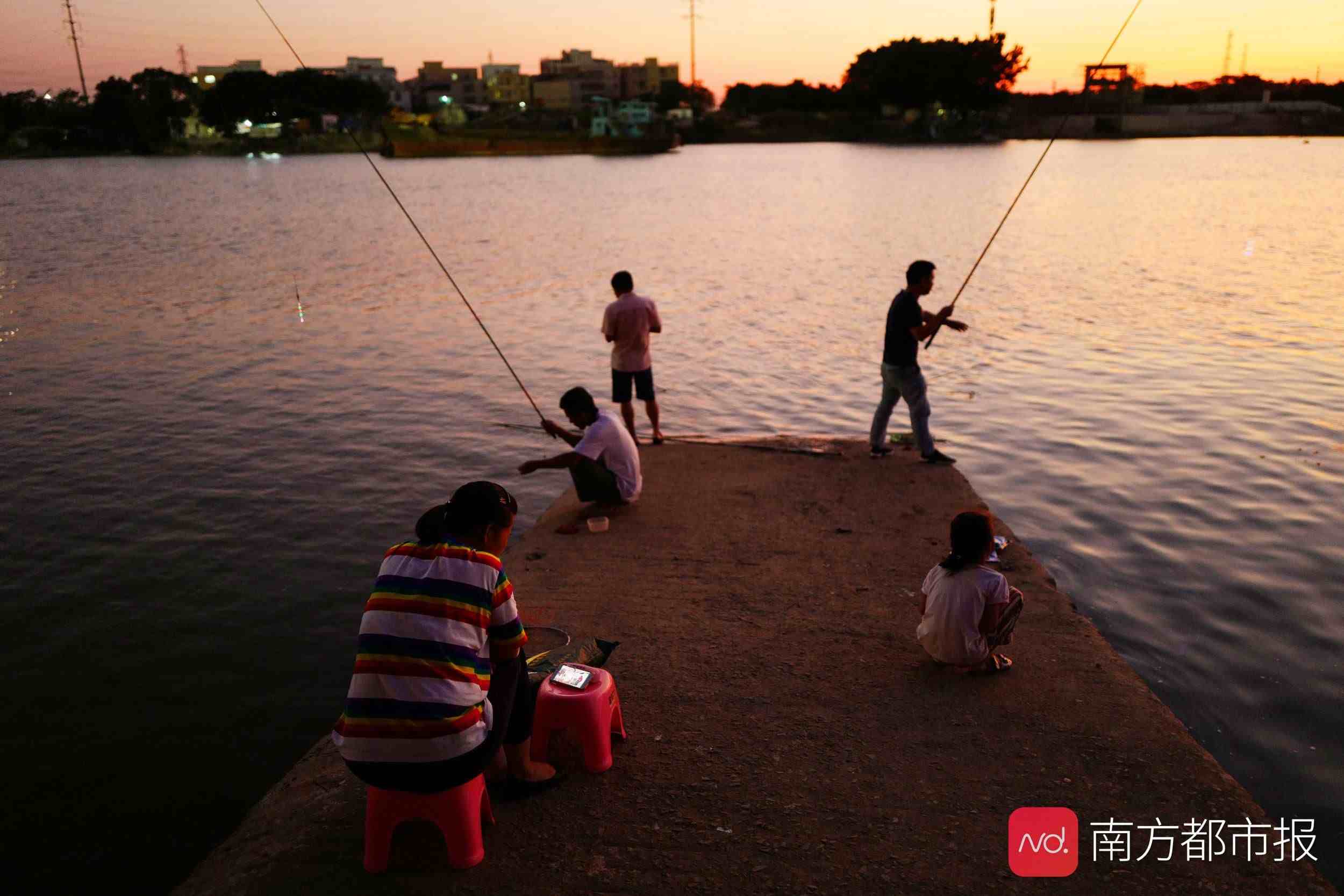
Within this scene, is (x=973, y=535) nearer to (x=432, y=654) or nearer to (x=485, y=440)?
(x=432, y=654)

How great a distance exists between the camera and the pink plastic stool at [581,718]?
13.0 feet

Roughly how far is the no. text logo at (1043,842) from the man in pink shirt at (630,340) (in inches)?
244

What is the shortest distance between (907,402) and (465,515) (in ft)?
19.8

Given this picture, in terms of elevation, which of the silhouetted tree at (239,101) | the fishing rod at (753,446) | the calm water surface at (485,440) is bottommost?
the calm water surface at (485,440)

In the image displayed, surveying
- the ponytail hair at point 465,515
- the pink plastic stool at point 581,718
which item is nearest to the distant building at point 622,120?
the pink plastic stool at point 581,718

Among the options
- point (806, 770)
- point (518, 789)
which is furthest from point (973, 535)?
point (518, 789)

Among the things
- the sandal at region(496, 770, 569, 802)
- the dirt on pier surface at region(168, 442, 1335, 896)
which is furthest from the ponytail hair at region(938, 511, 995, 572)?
the sandal at region(496, 770, 569, 802)

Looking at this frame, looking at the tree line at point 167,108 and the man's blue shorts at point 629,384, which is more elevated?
the tree line at point 167,108

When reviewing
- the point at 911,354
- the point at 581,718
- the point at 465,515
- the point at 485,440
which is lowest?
the point at 485,440

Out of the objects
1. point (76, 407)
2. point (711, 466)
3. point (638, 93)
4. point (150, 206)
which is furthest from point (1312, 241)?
point (638, 93)

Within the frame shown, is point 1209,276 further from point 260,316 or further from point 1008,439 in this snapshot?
point 260,316

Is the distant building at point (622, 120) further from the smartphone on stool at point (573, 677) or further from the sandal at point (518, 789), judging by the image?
the sandal at point (518, 789)

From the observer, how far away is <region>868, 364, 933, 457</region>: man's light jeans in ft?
27.1

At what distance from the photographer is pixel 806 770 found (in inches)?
161
